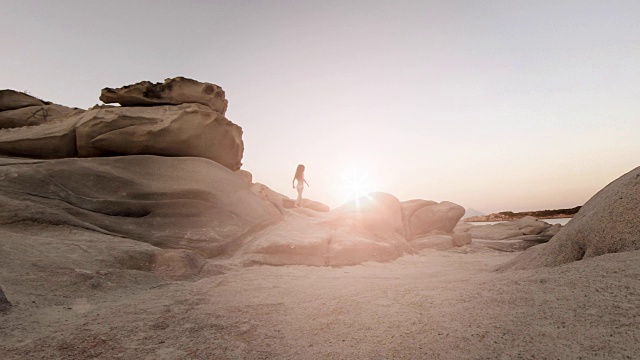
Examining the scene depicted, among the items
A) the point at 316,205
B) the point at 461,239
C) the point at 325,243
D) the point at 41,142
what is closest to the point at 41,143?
the point at 41,142

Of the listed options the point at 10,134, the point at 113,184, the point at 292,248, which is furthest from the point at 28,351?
the point at 10,134

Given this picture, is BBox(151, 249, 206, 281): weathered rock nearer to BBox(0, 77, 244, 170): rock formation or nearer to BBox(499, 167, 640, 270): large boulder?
BBox(0, 77, 244, 170): rock formation

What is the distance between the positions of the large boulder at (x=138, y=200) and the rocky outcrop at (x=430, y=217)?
8.49 m

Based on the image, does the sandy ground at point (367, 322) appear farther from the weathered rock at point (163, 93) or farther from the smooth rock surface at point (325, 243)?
the weathered rock at point (163, 93)

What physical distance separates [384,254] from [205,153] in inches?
314

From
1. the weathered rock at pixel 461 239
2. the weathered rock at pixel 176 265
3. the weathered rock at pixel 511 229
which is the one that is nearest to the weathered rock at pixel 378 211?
the weathered rock at pixel 461 239

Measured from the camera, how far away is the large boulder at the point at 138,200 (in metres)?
7.90

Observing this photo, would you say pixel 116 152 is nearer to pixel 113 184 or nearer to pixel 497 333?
pixel 113 184

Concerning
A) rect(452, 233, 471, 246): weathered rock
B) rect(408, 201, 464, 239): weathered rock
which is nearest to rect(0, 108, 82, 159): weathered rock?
rect(408, 201, 464, 239): weathered rock

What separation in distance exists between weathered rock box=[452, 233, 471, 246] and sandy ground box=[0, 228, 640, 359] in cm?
1219

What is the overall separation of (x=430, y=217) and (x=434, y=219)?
226mm

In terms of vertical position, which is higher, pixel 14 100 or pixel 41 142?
pixel 14 100

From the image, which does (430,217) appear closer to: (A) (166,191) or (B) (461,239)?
(B) (461,239)

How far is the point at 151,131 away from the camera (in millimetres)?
11391
